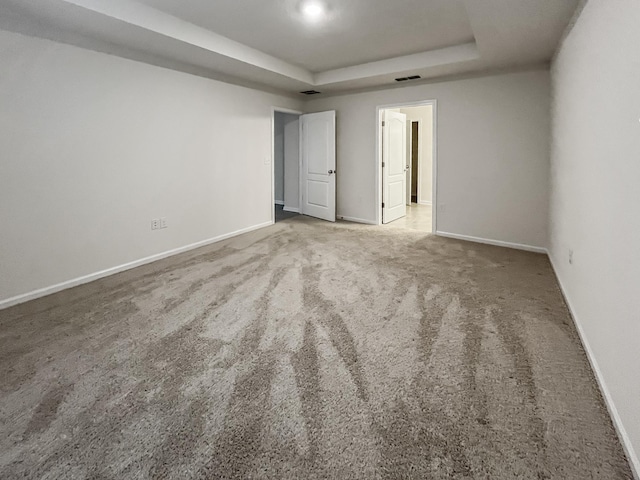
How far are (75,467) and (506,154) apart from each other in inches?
207

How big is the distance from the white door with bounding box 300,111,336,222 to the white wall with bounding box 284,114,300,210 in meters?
0.44

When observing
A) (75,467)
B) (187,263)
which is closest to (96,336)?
(75,467)

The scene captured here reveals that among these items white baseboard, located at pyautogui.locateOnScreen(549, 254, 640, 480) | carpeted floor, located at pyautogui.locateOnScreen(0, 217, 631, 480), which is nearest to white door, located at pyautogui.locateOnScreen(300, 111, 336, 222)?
carpeted floor, located at pyautogui.locateOnScreen(0, 217, 631, 480)

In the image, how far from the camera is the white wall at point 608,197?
1.51 meters

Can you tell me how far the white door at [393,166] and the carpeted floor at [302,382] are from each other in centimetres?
314

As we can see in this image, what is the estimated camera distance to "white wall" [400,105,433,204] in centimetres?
Result: 868

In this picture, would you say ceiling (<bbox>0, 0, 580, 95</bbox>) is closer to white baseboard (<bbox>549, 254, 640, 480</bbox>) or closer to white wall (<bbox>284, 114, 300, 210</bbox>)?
white wall (<bbox>284, 114, 300, 210</bbox>)

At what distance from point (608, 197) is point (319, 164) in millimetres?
5406

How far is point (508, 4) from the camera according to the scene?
286 centimetres

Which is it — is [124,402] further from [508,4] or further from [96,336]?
[508,4]

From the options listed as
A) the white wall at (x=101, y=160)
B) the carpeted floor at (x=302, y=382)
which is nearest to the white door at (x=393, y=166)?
the white wall at (x=101, y=160)

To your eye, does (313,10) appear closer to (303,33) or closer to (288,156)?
(303,33)

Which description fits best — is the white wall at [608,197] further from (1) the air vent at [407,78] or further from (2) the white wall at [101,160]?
(2) the white wall at [101,160]

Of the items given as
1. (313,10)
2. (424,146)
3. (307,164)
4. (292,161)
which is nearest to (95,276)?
(313,10)
